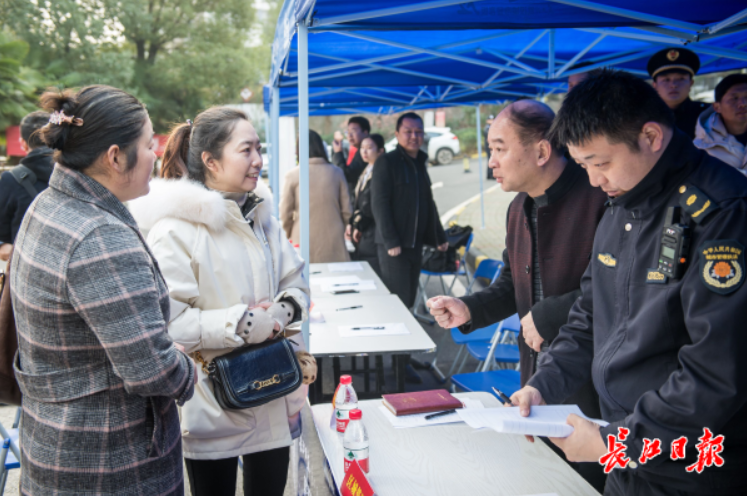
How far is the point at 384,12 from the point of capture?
245cm

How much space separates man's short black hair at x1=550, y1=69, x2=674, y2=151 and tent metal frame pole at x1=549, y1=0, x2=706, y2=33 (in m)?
1.16

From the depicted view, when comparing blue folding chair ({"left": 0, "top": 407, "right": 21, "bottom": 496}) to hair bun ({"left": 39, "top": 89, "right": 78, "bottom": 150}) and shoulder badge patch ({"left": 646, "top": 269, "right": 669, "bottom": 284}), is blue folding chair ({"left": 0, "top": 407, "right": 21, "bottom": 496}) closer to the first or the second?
hair bun ({"left": 39, "top": 89, "right": 78, "bottom": 150})

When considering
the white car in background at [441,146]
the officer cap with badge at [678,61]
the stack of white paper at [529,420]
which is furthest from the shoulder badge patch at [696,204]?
the white car in background at [441,146]

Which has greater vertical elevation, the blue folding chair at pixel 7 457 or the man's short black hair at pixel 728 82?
the man's short black hair at pixel 728 82

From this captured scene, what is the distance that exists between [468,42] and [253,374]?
295 centimetres

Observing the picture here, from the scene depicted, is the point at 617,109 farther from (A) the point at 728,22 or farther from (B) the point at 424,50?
(B) the point at 424,50

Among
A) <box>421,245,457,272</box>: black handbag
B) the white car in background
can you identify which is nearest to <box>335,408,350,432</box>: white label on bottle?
<box>421,245,457,272</box>: black handbag

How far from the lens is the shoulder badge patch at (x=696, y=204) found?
3.84 ft

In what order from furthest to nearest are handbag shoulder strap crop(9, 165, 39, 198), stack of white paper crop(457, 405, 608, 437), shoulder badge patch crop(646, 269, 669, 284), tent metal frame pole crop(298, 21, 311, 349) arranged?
handbag shoulder strap crop(9, 165, 39, 198) → tent metal frame pole crop(298, 21, 311, 349) → stack of white paper crop(457, 405, 608, 437) → shoulder badge patch crop(646, 269, 669, 284)

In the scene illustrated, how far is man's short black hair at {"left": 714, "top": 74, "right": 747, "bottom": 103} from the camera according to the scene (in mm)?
3408

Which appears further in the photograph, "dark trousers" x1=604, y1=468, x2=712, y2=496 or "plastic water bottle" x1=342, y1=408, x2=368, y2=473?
"plastic water bottle" x1=342, y1=408, x2=368, y2=473

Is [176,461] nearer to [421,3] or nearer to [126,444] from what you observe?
[126,444]

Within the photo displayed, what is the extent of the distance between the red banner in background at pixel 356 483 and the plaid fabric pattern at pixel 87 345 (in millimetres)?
487

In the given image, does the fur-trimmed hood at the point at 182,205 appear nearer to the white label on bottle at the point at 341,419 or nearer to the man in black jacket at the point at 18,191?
the white label on bottle at the point at 341,419
